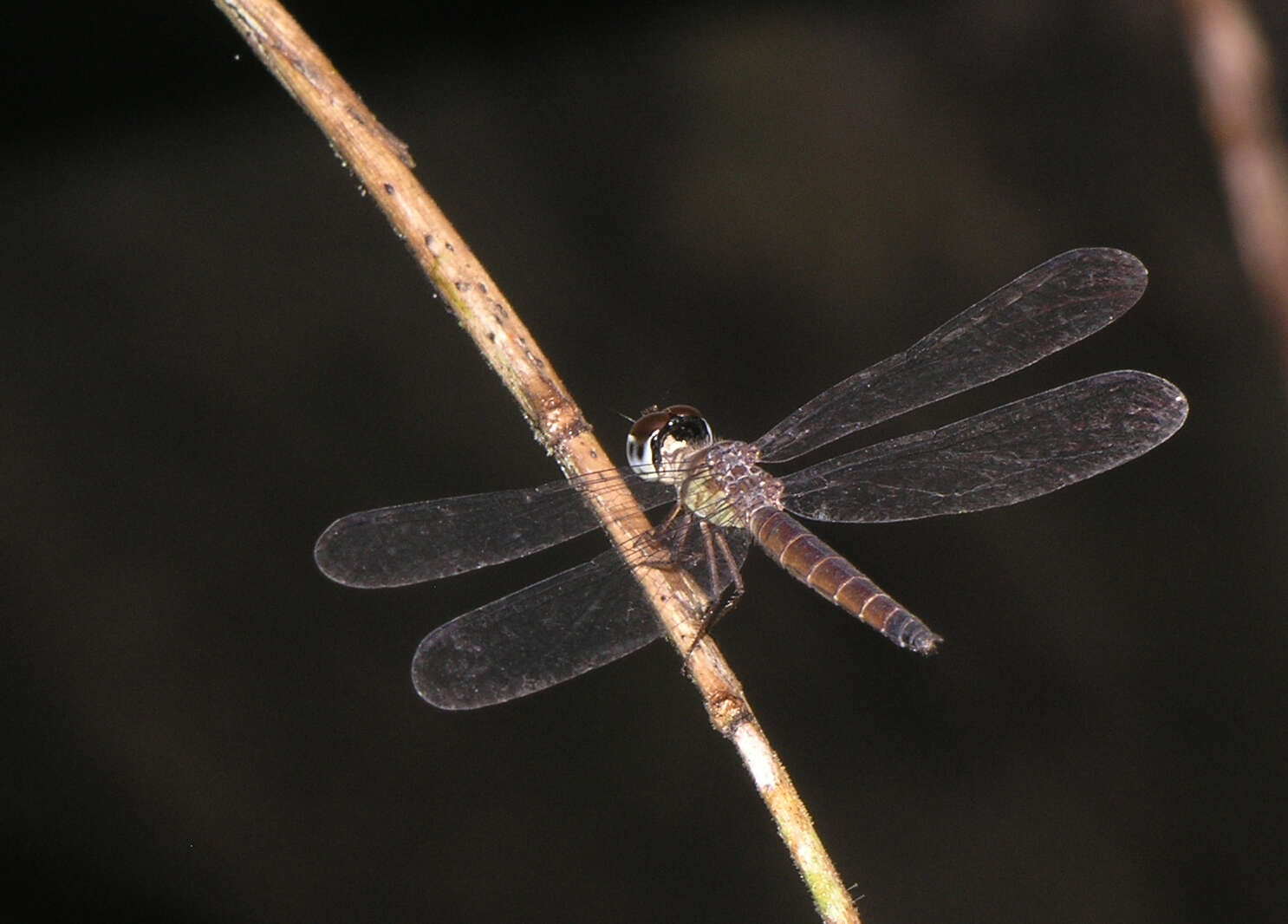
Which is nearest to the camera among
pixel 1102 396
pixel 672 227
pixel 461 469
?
pixel 1102 396

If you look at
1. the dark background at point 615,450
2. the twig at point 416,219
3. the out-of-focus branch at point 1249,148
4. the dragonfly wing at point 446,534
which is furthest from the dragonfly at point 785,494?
the dark background at point 615,450

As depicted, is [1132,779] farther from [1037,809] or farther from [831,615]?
[831,615]

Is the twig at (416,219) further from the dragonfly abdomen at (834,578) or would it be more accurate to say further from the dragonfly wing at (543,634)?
the dragonfly abdomen at (834,578)

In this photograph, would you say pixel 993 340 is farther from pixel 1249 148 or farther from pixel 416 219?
pixel 416 219

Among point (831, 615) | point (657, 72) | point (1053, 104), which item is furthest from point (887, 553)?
point (657, 72)

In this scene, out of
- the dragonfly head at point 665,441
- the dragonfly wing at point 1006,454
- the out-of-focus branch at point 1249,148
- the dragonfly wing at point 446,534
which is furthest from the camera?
the dragonfly head at point 665,441

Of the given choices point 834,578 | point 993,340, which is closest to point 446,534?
point 834,578

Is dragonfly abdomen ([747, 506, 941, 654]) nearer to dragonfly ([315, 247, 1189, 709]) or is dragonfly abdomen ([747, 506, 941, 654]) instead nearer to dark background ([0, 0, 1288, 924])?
dragonfly ([315, 247, 1189, 709])
